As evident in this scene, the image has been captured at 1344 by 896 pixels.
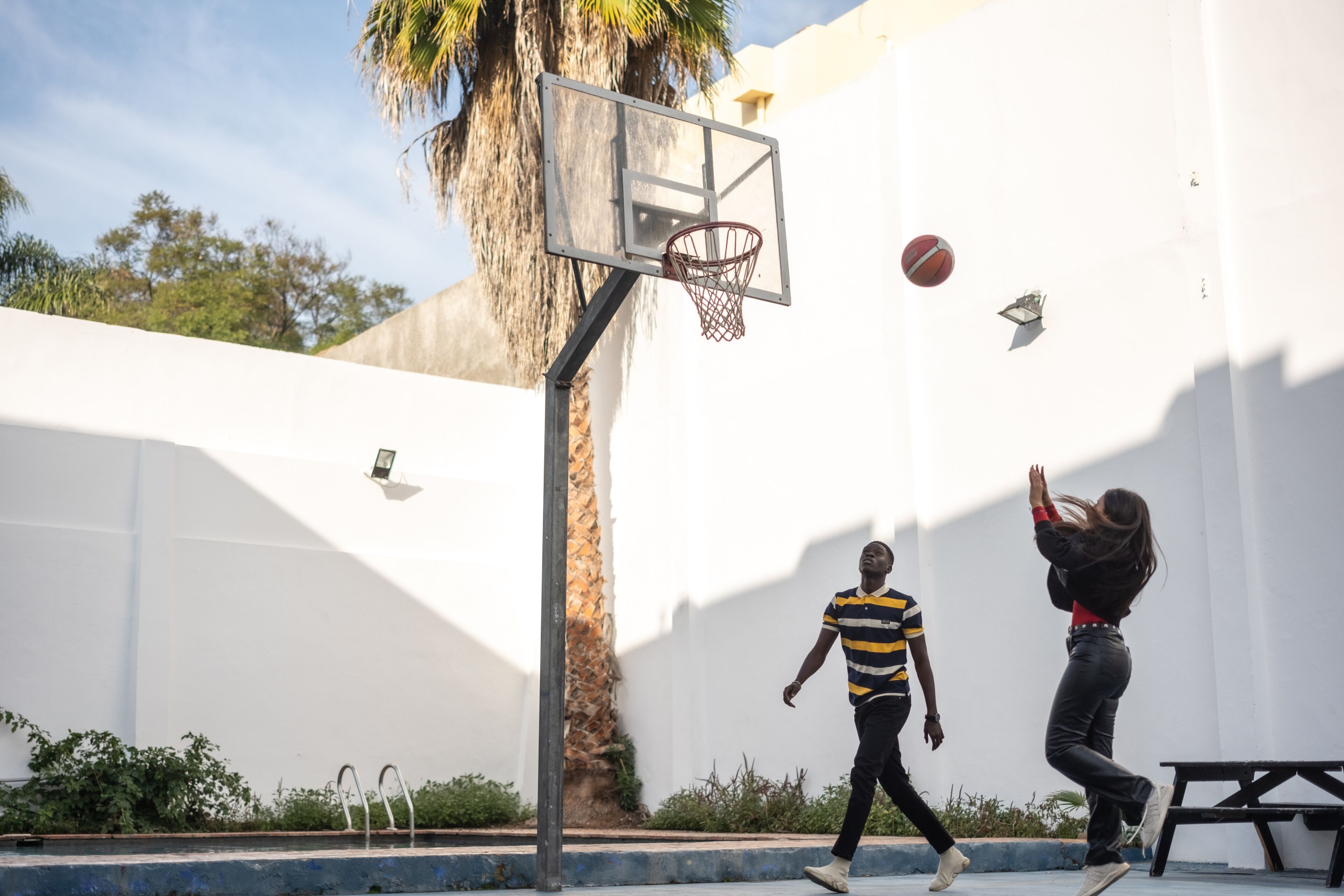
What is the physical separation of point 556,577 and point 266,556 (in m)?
7.87

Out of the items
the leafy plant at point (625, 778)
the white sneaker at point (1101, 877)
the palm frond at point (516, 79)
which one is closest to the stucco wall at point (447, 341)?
the palm frond at point (516, 79)

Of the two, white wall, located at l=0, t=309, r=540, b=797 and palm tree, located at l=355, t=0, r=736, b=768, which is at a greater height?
palm tree, located at l=355, t=0, r=736, b=768

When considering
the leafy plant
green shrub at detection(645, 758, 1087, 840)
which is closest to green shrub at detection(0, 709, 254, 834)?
the leafy plant

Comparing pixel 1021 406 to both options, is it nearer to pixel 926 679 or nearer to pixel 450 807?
pixel 926 679

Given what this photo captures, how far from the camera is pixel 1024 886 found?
246 inches

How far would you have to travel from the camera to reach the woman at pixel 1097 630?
4.80 meters

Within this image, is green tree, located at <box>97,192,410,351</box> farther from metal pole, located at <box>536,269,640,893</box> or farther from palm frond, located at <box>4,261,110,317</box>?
metal pole, located at <box>536,269,640,893</box>

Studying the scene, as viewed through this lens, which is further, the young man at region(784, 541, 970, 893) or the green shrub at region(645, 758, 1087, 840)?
the green shrub at region(645, 758, 1087, 840)

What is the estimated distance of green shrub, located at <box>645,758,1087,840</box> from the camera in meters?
9.26

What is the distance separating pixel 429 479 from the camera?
45.7 feet

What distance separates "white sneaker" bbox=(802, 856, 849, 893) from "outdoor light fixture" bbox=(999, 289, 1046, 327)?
18.5 feet

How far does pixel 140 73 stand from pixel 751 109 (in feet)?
65.5

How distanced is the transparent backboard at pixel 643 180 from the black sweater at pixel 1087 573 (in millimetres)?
2282

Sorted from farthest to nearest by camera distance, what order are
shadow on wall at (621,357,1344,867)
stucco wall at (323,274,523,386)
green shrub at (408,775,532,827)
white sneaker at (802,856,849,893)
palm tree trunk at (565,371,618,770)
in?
stucco wall at (323,274,523,386) < palm tree trunk at (565,371,618,770) < green shrub at (408,775,532,827) < shadow on wall at (621,357,1344,867) < white sneaker at (802,856,849,893)
